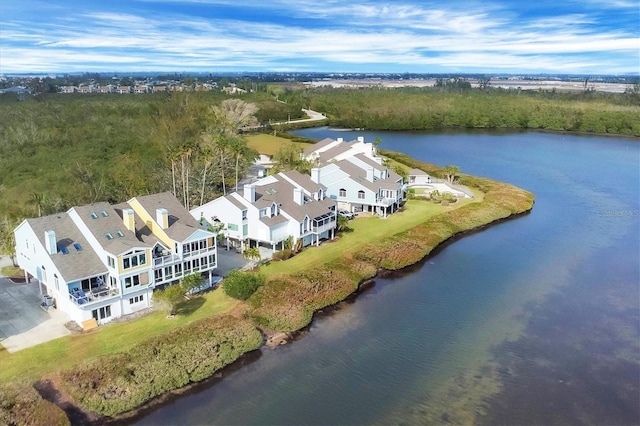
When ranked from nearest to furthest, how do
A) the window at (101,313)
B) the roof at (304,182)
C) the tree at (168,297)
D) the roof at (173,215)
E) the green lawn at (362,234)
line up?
the window at (101,313) < the tree at (168,297) < the roof at (173,215) < the green lawn at (362,234) < the roof at (304,182)

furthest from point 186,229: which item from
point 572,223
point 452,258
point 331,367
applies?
point 572,223

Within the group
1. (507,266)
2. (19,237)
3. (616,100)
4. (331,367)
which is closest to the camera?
(331,367)

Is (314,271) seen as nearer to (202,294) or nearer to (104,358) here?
(202,294)

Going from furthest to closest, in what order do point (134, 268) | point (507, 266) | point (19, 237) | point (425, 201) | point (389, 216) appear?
point (425, 201) → point (389, 216) → point (507, 266) → point (19, 237) → point (134, 268)

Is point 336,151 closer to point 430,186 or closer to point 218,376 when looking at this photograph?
point 430,186

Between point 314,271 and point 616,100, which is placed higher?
point 616,100

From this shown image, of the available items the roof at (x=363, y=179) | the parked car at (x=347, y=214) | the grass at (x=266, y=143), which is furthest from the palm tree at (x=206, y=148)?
the grass at (x=266, y=143)

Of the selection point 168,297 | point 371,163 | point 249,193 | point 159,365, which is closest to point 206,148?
point 249,193

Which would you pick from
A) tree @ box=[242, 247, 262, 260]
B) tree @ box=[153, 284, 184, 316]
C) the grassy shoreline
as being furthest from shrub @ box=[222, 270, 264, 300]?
tree @ box=[242, 247, 262, 260]

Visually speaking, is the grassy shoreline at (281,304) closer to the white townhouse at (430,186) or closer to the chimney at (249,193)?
the white townhouse at (430,186)
